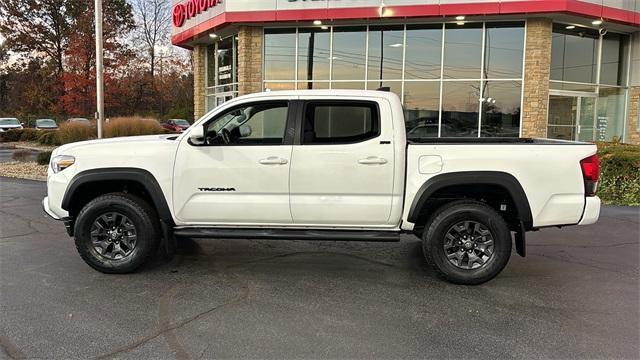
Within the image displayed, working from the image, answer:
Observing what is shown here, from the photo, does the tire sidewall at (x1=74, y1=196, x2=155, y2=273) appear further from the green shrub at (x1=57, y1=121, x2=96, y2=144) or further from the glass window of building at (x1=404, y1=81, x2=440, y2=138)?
the green shrub at (x1=57, y1=121, x2=96, y2=144)

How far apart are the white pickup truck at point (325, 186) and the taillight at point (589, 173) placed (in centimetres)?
2

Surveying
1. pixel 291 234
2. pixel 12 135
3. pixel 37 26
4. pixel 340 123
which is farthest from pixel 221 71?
pixel 37 26

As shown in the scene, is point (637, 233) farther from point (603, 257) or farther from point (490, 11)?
point (490, 11)

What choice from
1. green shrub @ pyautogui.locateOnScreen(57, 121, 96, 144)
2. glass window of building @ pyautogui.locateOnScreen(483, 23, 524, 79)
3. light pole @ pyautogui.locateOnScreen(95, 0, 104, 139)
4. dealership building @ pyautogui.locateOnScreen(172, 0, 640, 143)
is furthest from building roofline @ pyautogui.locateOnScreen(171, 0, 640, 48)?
green shrub @ pyautogui.locateOnScreen(57, 121, 96, 144)

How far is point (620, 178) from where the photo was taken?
10.2 metres

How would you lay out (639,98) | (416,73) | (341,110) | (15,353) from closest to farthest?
(15,353)
(341,110)
(416,73)
(639,98)

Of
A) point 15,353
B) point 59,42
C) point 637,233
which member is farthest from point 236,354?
point 59,42

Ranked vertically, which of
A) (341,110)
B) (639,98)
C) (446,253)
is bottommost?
(446,253)

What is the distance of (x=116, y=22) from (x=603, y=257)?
50954mm

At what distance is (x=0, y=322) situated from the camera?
4012 mm

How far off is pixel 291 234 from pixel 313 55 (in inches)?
516

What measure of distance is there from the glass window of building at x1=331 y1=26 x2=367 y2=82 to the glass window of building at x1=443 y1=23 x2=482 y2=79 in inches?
108

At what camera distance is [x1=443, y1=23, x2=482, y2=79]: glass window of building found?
16203 millimetres

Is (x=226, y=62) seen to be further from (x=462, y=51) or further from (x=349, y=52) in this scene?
(x=462, y=51)
